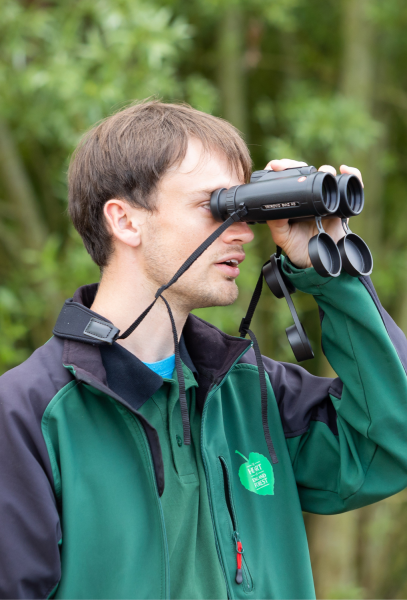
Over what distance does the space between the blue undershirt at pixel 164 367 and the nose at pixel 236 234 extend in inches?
14.3

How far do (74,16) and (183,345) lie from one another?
2.10 metres

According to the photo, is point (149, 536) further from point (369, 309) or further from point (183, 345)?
point (369, 309)

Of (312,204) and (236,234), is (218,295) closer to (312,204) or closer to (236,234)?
(236,234)

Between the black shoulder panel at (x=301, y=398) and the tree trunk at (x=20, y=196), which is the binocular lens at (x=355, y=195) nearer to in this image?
the black shoulder panel at (x=301, y=398)

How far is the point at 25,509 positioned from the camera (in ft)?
4.03

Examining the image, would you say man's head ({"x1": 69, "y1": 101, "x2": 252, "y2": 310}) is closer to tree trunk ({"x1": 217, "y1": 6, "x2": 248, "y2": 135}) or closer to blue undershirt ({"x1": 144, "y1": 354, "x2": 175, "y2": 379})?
blue undershirt ({"x1": 144, "y1": 354, "x2": 175, "y2": 379})

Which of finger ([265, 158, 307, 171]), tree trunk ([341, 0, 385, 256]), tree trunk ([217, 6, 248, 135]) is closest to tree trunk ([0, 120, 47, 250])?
tree trunk ([217, 6, 248, 135])

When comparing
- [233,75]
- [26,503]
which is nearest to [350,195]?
[26,503]

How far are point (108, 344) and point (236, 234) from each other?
47 centimetres

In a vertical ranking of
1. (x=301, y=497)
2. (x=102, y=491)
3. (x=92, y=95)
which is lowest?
(x=301, y=497)

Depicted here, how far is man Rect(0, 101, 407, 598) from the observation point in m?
1.29

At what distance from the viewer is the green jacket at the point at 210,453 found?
1.26 m

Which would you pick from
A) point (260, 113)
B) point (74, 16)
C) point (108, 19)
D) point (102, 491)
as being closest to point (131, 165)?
point (102, 491)

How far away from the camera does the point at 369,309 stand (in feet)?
4.93
